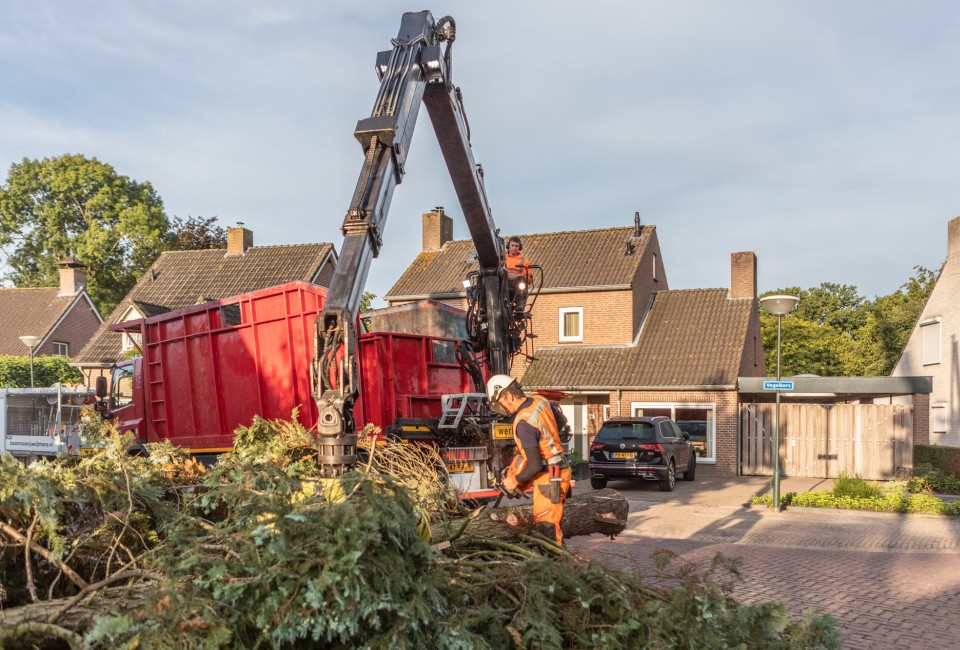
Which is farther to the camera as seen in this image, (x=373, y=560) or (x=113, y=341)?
(x=113, y=341)

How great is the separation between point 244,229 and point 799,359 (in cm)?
3112

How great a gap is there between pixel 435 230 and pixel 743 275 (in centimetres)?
1216

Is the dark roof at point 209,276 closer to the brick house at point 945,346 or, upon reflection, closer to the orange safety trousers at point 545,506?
the brick house at point 945,346

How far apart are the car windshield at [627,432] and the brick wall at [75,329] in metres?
33.8

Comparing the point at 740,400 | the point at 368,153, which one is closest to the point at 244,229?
the point at 740,400

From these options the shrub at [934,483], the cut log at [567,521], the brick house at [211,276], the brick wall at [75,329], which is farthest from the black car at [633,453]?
the brick wall at [75,329]

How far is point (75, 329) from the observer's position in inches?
1647

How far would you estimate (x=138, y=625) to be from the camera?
3.08m

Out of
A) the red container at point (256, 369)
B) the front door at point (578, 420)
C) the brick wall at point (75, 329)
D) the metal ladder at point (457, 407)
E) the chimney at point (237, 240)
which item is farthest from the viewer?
the brick wall at point (75, 329)

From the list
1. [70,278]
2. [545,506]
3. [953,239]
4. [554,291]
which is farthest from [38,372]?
[953,239]

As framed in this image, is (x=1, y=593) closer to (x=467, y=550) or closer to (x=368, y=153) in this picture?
(x=467, y=550)

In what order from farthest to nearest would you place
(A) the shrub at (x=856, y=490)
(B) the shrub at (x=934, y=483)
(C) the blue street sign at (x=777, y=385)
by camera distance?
(B) the shrub at (x=934, y=483) < (A) the shrub at (x=856, y=490) < (C) the blue street sign at (x=777, y=385)

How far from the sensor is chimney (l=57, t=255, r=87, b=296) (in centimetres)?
4166

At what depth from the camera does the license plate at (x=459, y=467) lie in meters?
7.93
